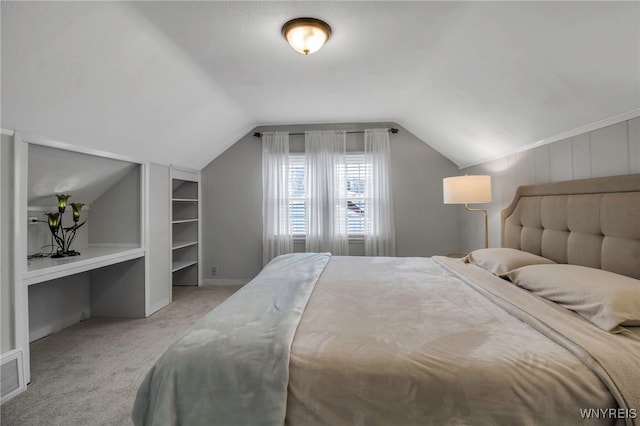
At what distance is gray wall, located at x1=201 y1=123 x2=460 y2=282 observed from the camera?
4125mm

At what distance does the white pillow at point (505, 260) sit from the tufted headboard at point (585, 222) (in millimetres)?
187

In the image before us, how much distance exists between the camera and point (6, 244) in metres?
1.79

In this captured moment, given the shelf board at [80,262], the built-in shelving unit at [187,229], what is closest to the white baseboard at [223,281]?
the built-in shelving unit at [187,229]

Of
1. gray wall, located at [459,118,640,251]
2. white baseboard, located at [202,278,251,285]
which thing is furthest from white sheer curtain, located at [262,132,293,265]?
gray wall, located at [459,118,640,251]

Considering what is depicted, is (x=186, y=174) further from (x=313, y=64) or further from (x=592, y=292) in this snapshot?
(x=592, y=292)

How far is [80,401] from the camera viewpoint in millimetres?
1733

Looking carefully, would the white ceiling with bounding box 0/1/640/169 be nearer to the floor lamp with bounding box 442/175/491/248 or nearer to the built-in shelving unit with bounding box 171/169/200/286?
the floor lamp with bounding box 442/175/491/248

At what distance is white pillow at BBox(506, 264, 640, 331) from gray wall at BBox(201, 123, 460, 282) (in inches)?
96.3

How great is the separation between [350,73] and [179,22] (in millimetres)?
1412

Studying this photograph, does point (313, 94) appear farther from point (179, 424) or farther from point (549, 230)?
point (179, 424)

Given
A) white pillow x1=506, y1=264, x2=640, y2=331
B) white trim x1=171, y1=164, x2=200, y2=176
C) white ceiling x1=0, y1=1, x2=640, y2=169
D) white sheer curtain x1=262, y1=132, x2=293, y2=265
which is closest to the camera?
white pillow x1=506, y1=264, x2=640, y2=331

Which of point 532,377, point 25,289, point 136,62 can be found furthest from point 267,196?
point 532,377

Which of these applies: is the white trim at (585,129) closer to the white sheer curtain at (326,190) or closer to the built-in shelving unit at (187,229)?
the white sheer curtain at (326,190)

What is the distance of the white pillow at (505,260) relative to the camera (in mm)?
1969
